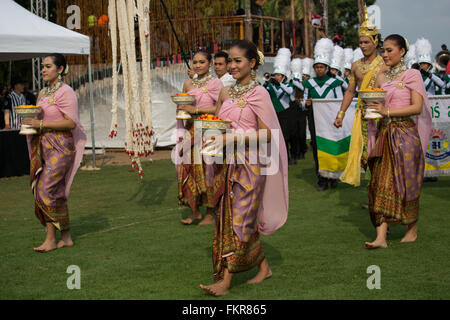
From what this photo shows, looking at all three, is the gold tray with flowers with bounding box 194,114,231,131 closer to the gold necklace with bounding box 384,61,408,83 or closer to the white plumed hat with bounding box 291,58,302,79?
the gold necklace with bounding box 384,61,408,83

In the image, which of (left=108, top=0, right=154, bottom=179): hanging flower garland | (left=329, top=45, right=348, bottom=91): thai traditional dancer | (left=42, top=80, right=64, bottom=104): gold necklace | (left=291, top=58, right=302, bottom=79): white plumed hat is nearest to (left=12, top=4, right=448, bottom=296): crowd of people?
(left=42, top=80, right=64, bottom=104): gold necklace

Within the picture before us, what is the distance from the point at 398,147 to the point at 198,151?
2424 mm

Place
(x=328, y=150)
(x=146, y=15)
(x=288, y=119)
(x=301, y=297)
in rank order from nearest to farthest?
1. (x=301, y=297)
2. (x=146, y=15)
3. (x=328, y=150)
4. (x=288, y=119)

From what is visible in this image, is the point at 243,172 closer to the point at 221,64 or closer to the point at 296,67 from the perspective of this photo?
the point at 221,64

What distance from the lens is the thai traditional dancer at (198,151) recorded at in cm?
687

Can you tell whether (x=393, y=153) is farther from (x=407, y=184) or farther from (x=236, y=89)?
(x=236, y=89)

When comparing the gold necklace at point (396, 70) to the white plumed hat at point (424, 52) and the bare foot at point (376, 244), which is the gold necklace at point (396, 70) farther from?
the white plumed hat at point (424, 52)

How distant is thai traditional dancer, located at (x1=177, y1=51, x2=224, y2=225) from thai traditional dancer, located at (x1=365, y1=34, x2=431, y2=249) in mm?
1970

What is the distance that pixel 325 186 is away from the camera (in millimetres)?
9250

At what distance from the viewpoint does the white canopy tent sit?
10844mm

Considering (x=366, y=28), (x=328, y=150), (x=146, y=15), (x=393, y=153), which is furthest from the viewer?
(x=328, y=150)

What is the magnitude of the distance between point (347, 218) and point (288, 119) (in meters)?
5.96

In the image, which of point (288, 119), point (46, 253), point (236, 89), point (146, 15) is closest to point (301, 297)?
point (236, 89)

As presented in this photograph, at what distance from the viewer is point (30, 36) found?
11086mm
